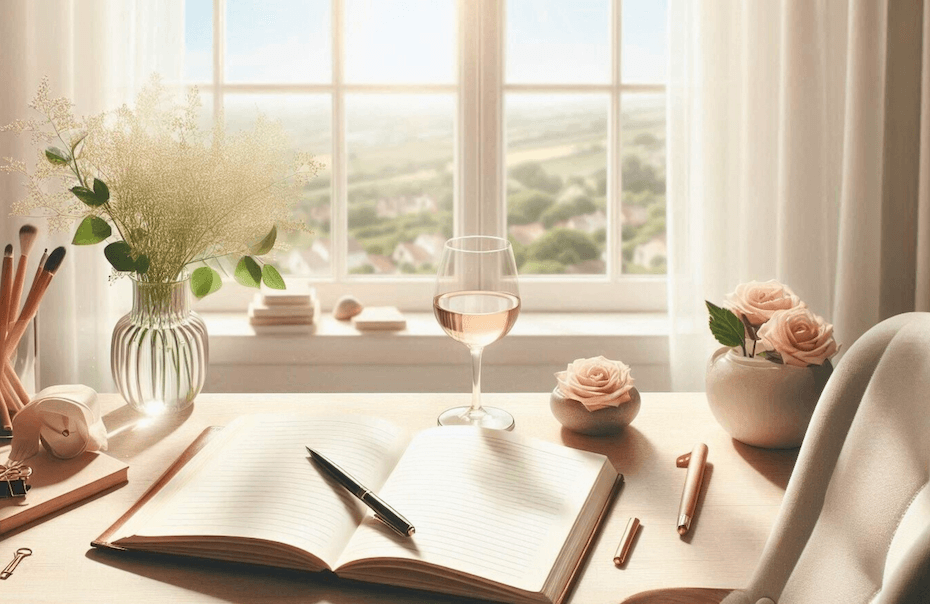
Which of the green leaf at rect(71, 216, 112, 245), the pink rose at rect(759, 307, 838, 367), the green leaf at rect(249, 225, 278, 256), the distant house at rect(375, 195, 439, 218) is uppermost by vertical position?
the distant house at rect(375, 195, 439, 218)

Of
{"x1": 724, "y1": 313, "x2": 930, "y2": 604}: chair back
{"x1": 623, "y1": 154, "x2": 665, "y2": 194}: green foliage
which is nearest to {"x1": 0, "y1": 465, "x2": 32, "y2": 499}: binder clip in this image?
{"x1": 724, "y1": 313, "x2": 930, "y2": 604}: chair back

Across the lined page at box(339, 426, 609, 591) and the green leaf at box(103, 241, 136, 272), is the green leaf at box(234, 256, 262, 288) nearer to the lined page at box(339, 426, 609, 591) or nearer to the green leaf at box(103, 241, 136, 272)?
the green leaf at box(103, 241, 136, 272)

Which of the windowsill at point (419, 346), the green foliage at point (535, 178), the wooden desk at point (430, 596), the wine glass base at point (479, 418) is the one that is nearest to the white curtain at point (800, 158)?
the windowsill at point (419, 346)

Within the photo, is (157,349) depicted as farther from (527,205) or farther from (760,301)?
(527,205)

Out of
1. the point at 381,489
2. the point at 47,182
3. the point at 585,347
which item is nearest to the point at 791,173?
the point at 585,347

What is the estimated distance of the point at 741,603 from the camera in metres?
0.83

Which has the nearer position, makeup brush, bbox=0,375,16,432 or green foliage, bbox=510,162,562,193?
makeup brush, bbox=0,375,16,432

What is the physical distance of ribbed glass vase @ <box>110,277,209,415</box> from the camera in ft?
4.24

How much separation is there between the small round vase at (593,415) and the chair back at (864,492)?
1.32 feet

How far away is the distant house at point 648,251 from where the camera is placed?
8.27 feet

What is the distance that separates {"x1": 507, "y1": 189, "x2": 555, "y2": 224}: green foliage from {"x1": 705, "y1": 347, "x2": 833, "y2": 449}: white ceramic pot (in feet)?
4.33

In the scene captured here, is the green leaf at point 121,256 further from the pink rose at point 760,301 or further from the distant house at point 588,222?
the distant house at point 588,222

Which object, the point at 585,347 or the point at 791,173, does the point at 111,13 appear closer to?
the point at 585,347

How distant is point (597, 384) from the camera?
1241 millimetres
